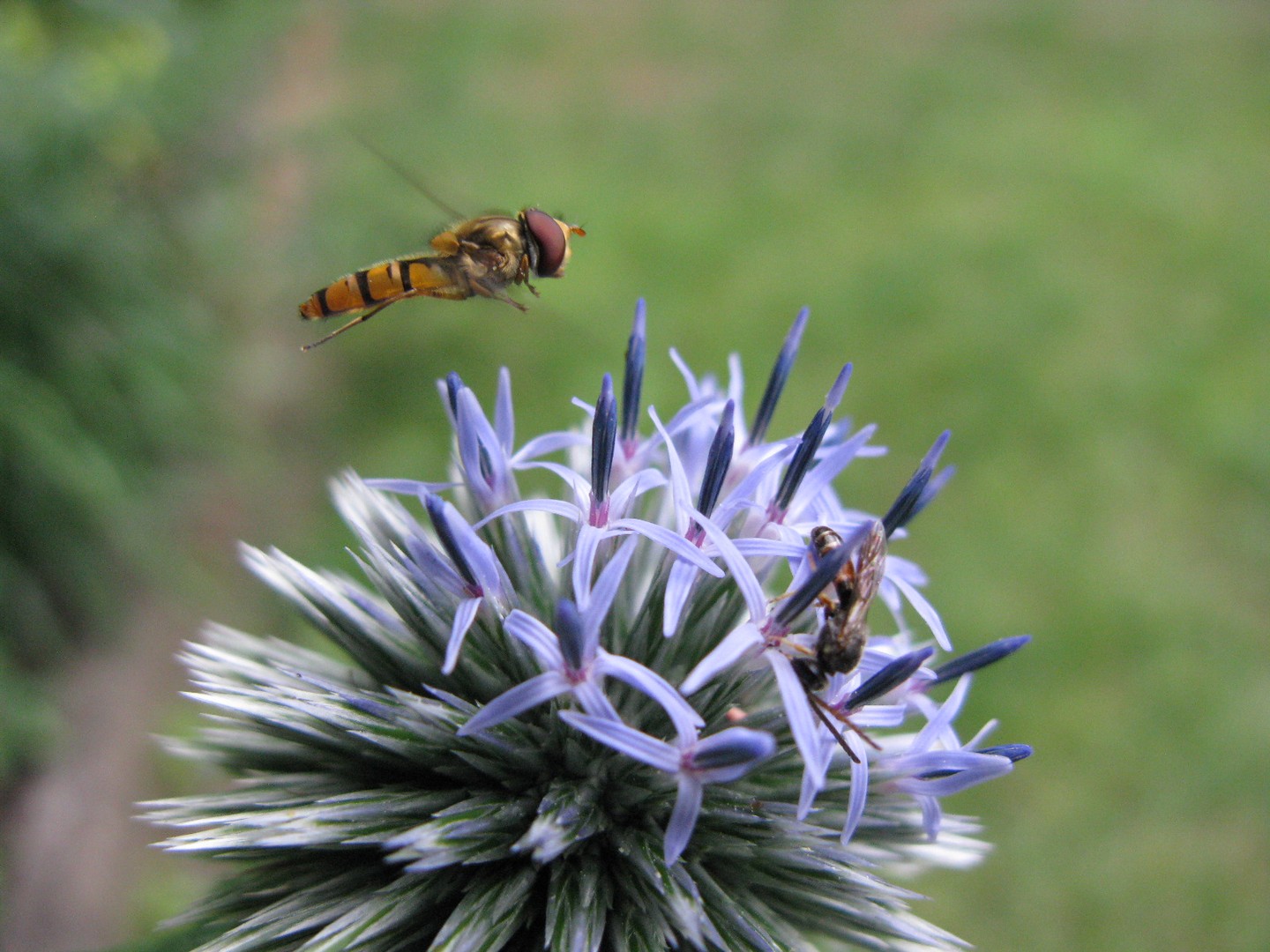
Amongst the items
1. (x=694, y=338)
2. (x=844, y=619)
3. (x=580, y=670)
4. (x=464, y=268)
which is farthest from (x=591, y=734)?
(x=694, y=338)

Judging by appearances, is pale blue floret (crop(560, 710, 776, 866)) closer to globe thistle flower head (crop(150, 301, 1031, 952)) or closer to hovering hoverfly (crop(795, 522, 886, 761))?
globe thistle flower head (crop(150, 301, 1031, 952))

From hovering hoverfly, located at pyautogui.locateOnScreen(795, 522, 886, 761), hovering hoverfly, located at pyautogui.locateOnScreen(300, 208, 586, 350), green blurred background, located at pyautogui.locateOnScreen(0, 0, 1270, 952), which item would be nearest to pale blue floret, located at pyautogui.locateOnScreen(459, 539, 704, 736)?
hovering hoverfly, located at pyautogui.locateOnScreen(795, 522, 886, 761)

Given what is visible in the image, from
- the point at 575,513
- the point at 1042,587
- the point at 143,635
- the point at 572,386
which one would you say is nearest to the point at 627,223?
the point at 572,386

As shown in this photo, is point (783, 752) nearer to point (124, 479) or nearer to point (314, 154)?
point (124, 479)

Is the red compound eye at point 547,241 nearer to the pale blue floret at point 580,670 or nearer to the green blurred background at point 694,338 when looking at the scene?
the green blurred background at point 694,338

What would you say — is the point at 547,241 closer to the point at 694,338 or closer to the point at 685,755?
the point at 685,755

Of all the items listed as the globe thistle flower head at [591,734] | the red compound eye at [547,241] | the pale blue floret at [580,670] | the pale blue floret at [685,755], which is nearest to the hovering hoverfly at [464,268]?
the red compound eye at [547,241]
